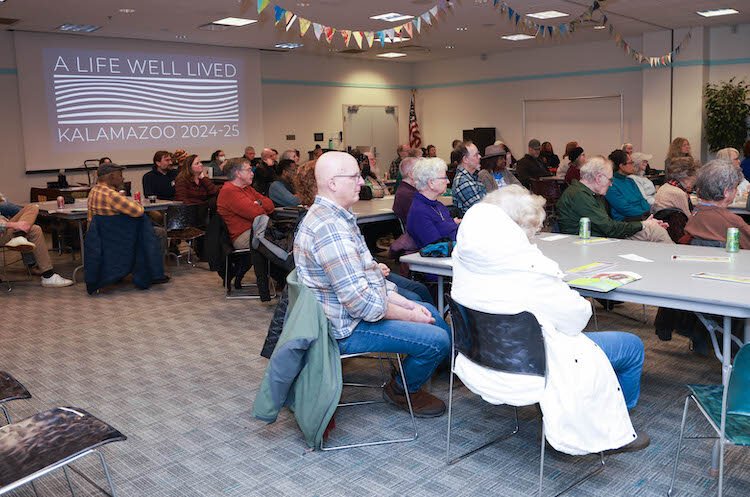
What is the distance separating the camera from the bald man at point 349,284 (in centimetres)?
323

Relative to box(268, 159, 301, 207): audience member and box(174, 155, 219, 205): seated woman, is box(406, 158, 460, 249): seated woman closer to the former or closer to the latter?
box(268, 159, 301, 207): audience member

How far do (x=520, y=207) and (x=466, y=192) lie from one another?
2862 mm

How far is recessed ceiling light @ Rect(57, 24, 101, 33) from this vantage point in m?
10.9

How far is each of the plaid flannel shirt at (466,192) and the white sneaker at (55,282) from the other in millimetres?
4206

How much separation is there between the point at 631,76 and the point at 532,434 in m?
12.7

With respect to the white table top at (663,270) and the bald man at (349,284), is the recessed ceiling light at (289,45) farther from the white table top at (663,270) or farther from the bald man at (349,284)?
the bald man at (349,284)

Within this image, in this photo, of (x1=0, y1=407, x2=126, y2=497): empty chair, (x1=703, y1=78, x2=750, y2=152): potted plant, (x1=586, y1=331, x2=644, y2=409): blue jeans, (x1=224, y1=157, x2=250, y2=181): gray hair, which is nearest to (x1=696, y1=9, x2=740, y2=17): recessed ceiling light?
(x1=703, y1=78, x2=750, y2=152): potted plant

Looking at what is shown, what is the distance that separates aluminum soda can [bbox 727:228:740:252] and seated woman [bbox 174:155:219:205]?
606 cm

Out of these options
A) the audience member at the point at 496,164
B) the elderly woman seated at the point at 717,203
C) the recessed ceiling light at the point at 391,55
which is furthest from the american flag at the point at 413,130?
the elderly woman seated at the point at 717,203

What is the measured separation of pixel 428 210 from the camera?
183 inches

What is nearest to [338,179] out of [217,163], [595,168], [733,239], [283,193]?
[733,239]

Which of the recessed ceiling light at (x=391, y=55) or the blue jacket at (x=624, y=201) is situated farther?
the recessed ceiling light at (x=391, y=55)

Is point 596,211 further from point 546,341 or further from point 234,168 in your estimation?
point 234,168

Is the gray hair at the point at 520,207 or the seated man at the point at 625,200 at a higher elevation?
the gray hair at the point at 520,207
